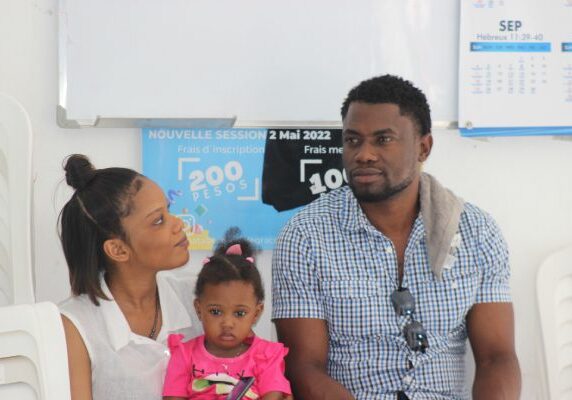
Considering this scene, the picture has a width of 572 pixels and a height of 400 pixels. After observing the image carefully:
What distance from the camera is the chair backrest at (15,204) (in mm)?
2242

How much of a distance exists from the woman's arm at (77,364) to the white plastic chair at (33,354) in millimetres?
166

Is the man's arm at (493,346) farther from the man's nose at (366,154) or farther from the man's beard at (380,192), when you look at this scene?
the man's nose at (366,154)

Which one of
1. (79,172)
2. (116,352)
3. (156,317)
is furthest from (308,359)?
(79,172)

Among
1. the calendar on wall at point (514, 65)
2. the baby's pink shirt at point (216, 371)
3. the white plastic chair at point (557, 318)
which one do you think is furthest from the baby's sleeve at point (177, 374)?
the calendar on wall at point (514, 65)

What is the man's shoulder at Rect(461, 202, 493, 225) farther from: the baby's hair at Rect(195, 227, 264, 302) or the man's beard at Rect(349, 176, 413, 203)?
the baby's hair at Rect(195, 227, 264, 302)

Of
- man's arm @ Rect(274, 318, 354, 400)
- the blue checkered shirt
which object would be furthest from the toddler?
the blue checkered shirt

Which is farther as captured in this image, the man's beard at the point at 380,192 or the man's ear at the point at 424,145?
the man's ear at the point at 424,145

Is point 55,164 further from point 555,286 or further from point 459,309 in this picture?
point 555,286

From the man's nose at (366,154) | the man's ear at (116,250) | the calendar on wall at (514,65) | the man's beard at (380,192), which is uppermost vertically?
the calendar on wall at (514,65)

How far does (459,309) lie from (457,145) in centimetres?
74

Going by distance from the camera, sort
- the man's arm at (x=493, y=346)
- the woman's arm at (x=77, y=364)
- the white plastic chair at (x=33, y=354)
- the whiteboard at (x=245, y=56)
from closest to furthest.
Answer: the white plastic chair at (x=33, y=354), the woman's arm at (x=77, y=364), the man's arm at (x=493, y=346), the whiteboard at (x=245, y=56)

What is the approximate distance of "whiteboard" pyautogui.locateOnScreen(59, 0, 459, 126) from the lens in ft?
8.55

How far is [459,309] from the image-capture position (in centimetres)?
220

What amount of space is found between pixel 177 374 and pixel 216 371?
0.09 metres
